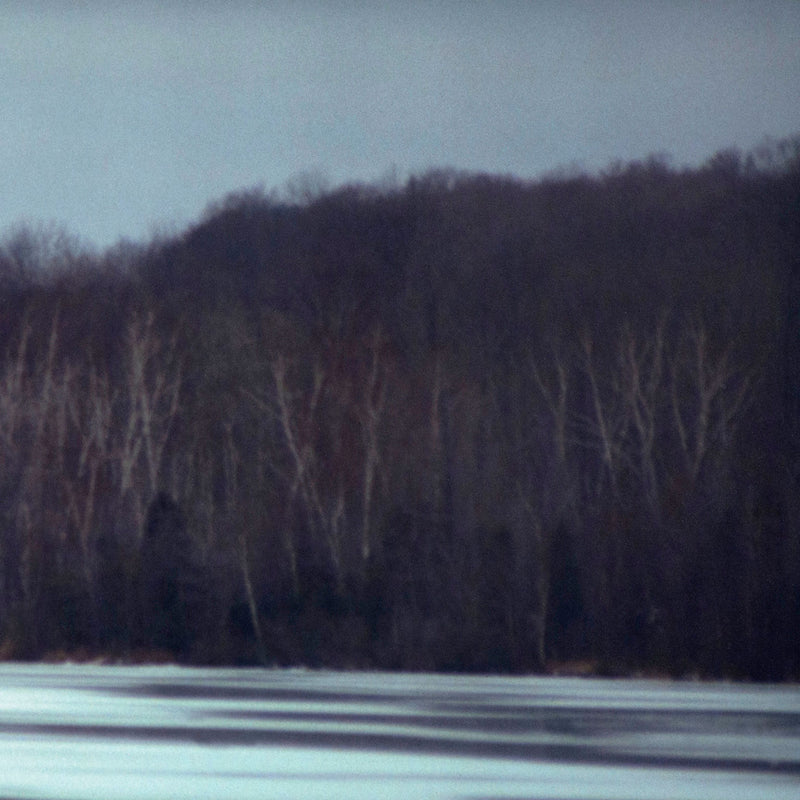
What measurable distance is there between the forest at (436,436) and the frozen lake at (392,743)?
9.06 meters

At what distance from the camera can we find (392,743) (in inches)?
566

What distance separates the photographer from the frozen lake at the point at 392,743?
38.3 feet

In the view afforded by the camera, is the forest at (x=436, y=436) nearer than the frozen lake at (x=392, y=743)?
No

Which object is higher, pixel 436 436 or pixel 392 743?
pixel 436 436

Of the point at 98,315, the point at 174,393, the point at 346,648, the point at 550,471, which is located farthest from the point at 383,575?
the point at 98,315

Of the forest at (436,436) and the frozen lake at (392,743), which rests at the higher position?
the forest at (436,436)

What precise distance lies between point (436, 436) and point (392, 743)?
86.1 ft

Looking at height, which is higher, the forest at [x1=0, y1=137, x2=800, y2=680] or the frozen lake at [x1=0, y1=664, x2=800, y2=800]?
the forest at [x1=0, y1=137, x2=800, y2=680]

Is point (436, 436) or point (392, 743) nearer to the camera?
point (392, 743)

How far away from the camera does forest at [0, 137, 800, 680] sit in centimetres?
3222

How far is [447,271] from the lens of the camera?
5269 cm

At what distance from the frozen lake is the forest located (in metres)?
9.06

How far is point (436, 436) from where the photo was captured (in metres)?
40.5

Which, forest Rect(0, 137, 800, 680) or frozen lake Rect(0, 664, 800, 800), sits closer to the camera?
frozen lake Rect(0, 664, 800, 800)
